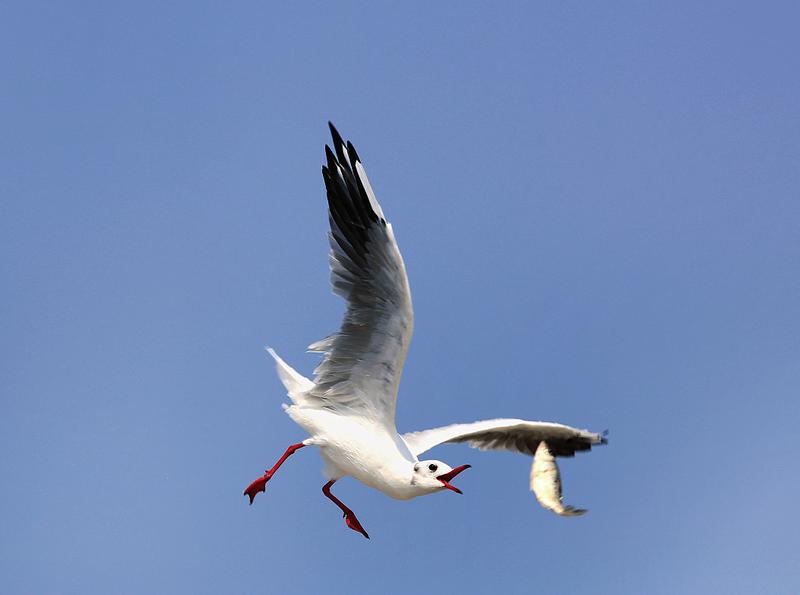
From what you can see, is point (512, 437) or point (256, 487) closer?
point (256, 487)

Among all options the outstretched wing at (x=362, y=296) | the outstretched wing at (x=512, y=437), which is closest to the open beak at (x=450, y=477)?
the outstretched wing at (x=362, y=296)

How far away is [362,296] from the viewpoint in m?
11.9

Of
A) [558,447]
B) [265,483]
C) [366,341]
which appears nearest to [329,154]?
[366,341]

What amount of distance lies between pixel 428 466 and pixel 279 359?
81.5 inches

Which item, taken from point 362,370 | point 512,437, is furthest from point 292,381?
point 512,437

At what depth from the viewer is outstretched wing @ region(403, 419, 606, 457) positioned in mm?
14875

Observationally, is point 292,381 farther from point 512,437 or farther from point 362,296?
point 512,437

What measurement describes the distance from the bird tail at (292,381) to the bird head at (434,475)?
1.44m

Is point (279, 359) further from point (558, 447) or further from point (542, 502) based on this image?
point (558, 447)

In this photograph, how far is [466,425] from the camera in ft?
49.4

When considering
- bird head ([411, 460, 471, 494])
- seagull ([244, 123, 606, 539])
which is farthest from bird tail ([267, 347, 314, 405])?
bird head ([411, 460, 471, 494])

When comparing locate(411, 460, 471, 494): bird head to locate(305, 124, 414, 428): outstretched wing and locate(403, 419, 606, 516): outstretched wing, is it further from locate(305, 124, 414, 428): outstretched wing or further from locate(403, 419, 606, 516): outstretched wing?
locate(403, 419, 606, 516): outstretched wing

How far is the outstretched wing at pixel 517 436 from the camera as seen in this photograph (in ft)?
48.8

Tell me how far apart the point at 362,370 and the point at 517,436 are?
3.76 metres
